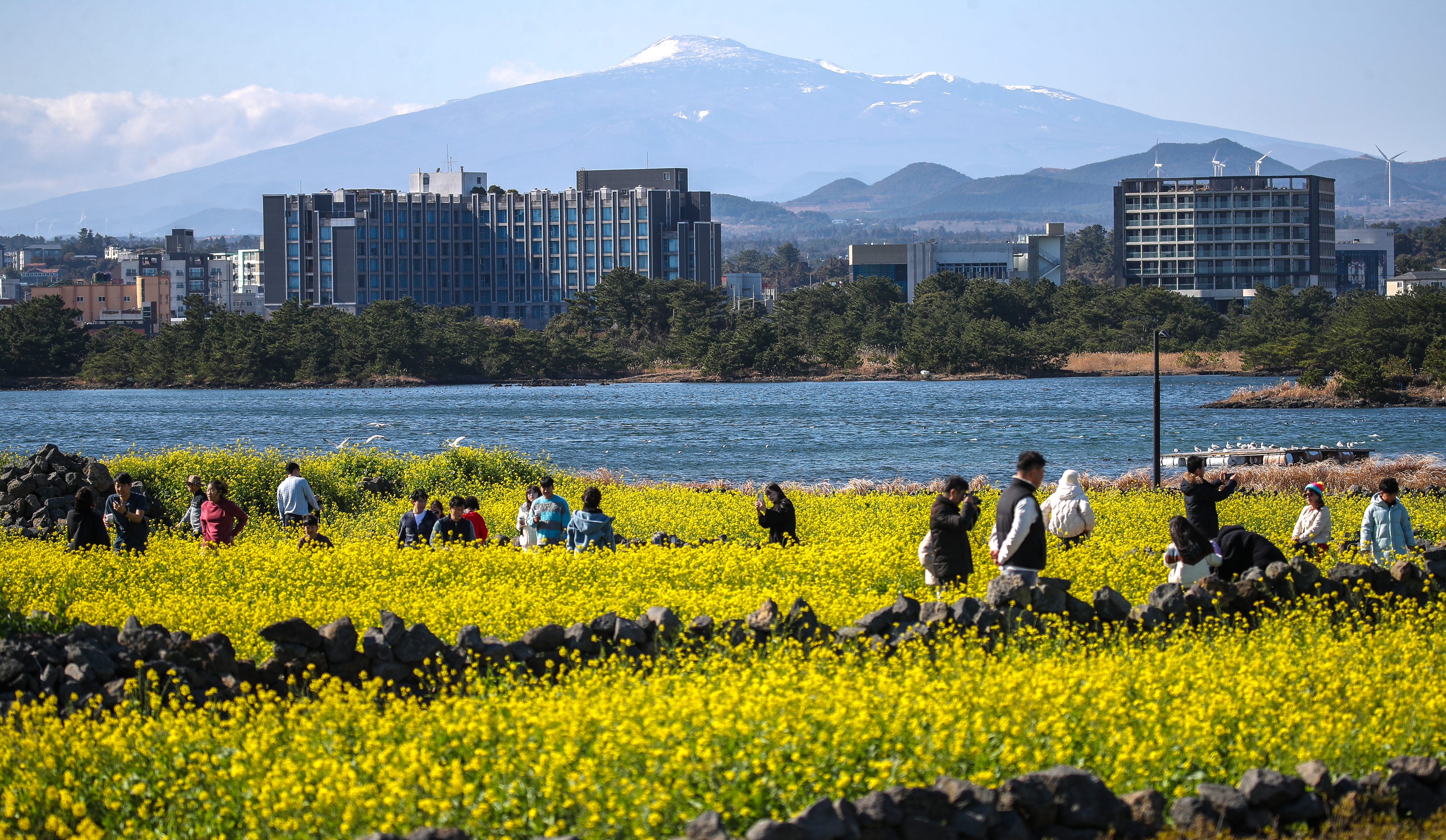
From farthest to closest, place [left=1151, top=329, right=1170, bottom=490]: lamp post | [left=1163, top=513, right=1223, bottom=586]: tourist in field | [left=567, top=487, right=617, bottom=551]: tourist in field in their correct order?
[left=1151, top=329, right=1170, bottom=490]: lamp post, [left=567, top=487, right=617, bottom=551]: tourist in field, [left=1163, top=513, right=1223, bottom=586]: tourist in field

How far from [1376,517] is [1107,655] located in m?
7.01

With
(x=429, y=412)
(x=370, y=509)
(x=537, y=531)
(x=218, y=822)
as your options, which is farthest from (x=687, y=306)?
(x=218, y=822)

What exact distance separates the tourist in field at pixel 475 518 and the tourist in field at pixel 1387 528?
462 inches

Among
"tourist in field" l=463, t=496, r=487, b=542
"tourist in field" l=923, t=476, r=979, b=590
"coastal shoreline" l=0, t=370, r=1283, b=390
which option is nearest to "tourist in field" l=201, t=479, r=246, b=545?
"tourist in field" l=463, t=496, r=487, b=542

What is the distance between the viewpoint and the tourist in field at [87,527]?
16.9 meters

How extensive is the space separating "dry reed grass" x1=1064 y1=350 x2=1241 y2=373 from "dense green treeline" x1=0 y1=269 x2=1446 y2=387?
37.2 inches

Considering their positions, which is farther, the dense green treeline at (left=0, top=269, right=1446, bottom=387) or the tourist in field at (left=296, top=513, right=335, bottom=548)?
the dense green treeline at (left=0, top=269, right=1446, bottom=387)

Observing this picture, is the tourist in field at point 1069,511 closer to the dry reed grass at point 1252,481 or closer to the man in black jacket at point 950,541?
the man in black jacket at point 950,541

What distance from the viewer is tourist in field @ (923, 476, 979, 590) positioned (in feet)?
42.6

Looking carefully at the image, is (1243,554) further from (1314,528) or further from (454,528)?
(454,528)

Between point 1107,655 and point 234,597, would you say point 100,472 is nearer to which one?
point 234,597

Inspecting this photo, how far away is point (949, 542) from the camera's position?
43.7 ft

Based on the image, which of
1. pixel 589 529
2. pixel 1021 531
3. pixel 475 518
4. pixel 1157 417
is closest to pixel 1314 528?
Result: pixel 1021 531

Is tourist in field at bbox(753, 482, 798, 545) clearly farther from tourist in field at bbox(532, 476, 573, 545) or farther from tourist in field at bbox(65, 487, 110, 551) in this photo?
tourist in field at bbox(65, 487, 110, 551)
